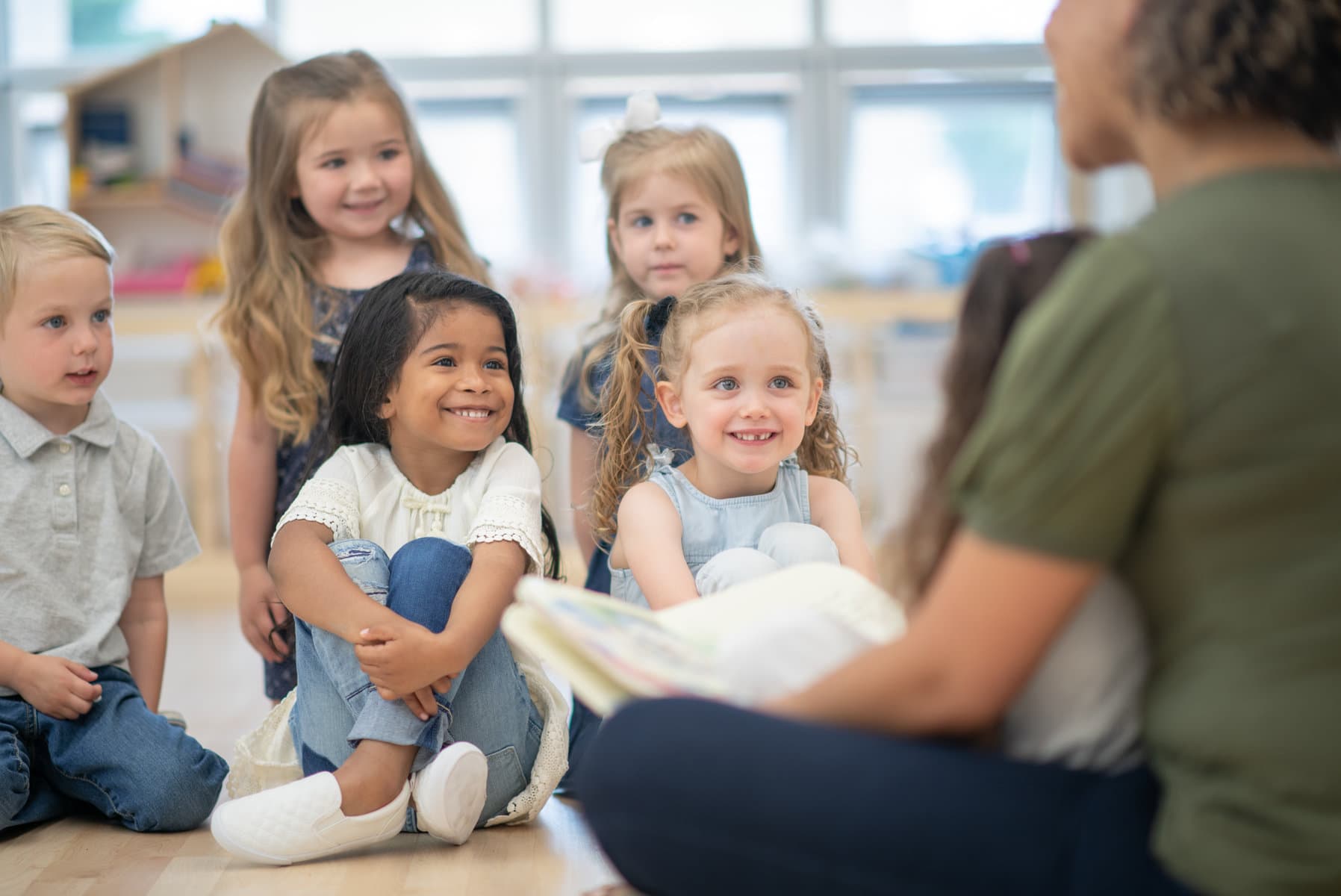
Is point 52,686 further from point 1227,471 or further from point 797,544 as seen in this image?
point 1227,471

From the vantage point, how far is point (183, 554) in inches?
73.0

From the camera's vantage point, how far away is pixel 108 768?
1.62 m

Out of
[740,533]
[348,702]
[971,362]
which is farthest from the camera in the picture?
[740,533]

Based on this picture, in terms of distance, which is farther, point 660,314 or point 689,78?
point 689,78

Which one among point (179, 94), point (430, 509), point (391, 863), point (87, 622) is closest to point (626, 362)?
point (430, 509)

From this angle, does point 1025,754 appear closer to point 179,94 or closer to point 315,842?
point 315,842

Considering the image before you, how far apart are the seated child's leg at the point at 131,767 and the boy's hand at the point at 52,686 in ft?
0.09

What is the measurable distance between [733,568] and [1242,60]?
2.59ft

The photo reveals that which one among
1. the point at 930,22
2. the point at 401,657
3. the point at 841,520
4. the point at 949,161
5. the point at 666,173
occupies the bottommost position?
the point at 401,657

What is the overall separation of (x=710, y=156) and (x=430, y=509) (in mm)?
710

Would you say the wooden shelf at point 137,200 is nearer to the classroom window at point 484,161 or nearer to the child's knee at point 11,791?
the classroom window at point 484,161

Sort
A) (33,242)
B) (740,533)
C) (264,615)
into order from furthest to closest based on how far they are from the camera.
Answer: (264,615) → (33,242) → (740,533)

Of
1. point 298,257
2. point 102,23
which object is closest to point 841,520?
point 298,257

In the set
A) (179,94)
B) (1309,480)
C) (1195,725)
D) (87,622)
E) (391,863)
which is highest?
(179,94)
